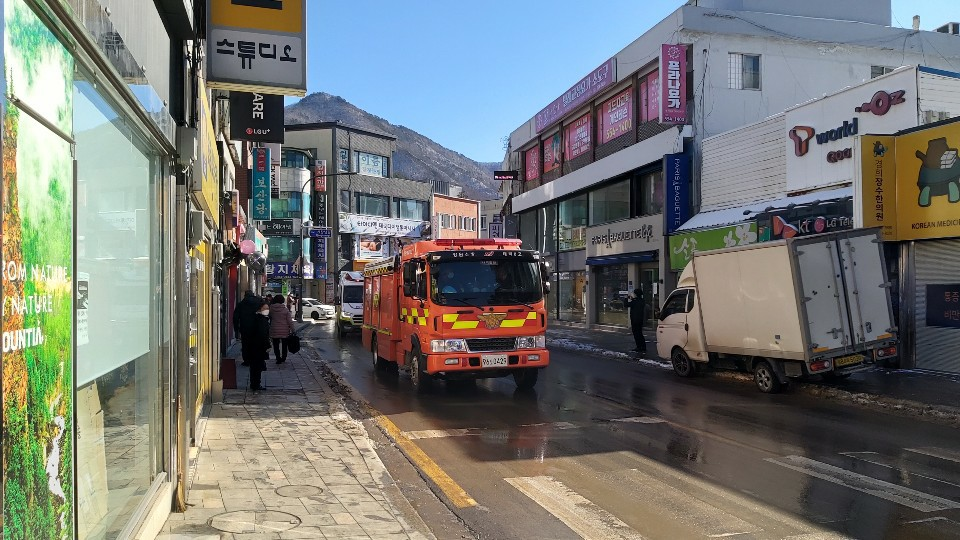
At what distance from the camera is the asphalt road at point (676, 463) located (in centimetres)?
595

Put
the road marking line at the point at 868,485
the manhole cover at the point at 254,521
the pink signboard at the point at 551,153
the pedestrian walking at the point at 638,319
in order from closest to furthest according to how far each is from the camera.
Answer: the manhole cover at the point at 254,521, the road marking line at the point at 868,485, the pedestrian walking at the point at 638,319, the pink signboard at the point at 551,153

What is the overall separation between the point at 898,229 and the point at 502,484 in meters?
12.9

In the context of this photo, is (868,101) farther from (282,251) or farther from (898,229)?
(282,251)

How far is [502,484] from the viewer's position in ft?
23.8

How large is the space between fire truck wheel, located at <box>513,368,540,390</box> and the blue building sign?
15.4m

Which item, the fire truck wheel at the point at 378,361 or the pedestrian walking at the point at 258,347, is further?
the fire truck wheel at the point at 378,361

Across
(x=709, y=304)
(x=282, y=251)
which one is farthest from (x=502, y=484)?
(x=282, y=251)

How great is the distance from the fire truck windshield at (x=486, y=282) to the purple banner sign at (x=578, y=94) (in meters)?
21.3

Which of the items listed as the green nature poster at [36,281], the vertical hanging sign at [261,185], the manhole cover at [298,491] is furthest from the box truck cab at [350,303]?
the green nature poster at [36,281]

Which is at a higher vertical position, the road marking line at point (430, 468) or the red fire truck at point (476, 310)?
the red fire truck at point (476, 310)

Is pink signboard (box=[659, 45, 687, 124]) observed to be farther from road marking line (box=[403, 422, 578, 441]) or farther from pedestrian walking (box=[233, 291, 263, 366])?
road marking line (box=[403, 422, 578, 441])

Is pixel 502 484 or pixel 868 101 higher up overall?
pixel 868 101

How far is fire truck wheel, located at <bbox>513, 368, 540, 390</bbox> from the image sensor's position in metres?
13.7

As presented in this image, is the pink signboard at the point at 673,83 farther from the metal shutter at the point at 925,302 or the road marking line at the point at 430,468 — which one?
the road marking line at the point at 430,468
